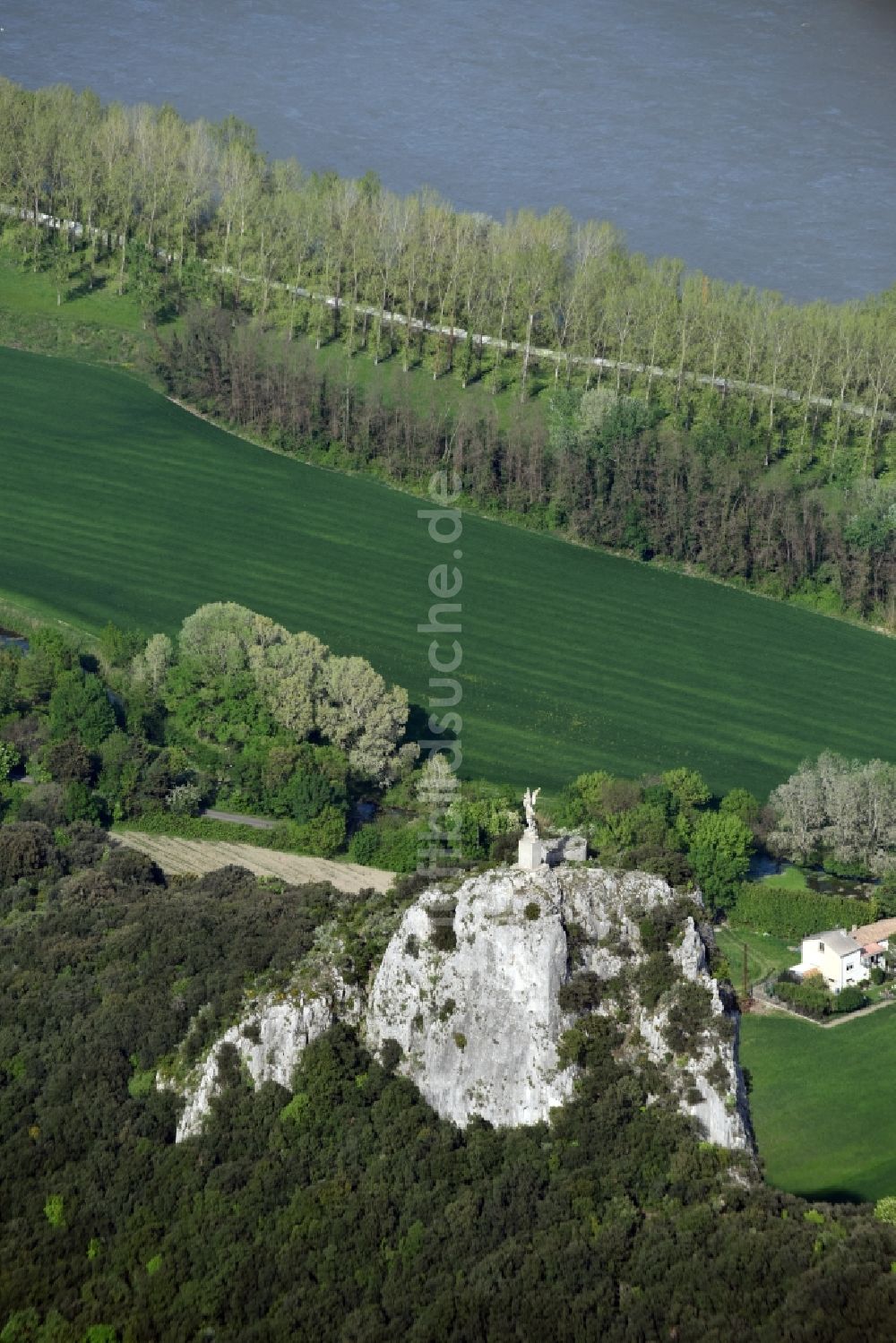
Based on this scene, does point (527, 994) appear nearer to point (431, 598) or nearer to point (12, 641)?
point (12, 641)

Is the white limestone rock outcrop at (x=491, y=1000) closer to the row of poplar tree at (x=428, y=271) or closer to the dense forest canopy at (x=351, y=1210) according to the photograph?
the dense forest canopy at (x=351, y=1210)

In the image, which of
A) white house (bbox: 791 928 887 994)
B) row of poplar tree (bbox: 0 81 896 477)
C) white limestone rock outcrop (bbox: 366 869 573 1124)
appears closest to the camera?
white limestone rock outcrop (bbox: 366 869 573 1124)

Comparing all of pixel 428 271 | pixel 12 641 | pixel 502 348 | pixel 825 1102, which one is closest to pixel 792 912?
pixel 825 1102

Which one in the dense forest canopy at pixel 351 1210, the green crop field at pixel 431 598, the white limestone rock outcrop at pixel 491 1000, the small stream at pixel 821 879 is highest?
the white limestone rock outcrop at pixel 491 1000

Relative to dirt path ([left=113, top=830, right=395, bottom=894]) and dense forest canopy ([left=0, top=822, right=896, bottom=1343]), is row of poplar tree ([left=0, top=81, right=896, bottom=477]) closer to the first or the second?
dirt path ([left=113, top=830, right=395, bottom=894])

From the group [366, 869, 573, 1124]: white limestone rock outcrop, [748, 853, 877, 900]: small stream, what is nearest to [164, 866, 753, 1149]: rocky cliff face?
[366, 869, 573, 1124]: white limestone rock outcrop

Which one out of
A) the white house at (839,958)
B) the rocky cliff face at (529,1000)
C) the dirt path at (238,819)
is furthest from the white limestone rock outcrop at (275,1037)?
the dirt path at (238,819)

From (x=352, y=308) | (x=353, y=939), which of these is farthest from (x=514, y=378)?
(x=353, y=939)
